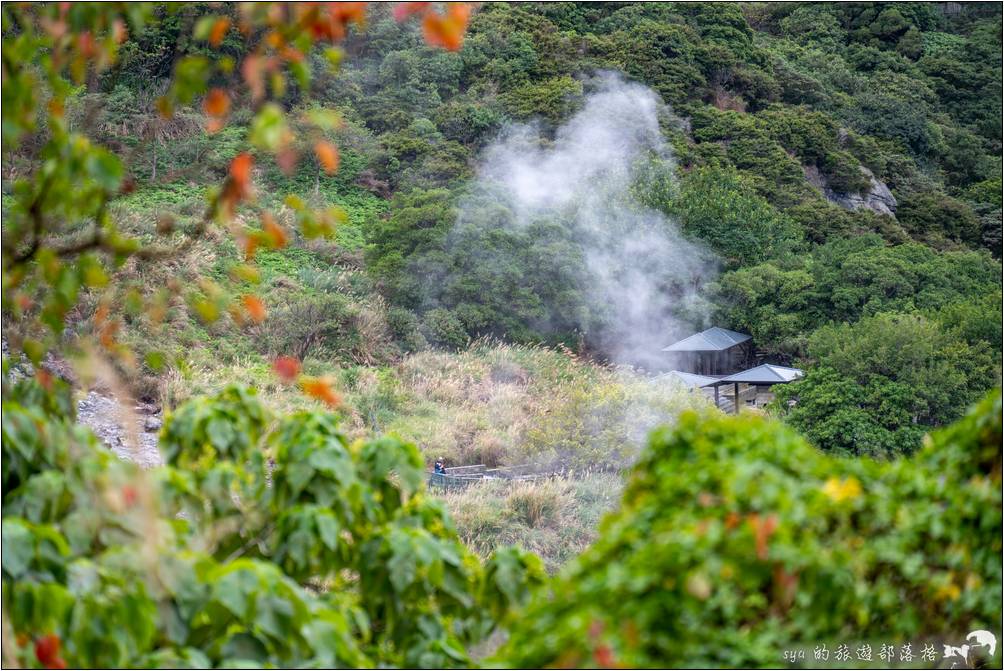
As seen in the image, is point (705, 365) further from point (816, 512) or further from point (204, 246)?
point (816, 512)

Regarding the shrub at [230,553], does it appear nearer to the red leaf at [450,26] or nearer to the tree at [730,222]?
the red leaf at [450,26]

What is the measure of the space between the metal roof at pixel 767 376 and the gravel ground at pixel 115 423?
6.75m

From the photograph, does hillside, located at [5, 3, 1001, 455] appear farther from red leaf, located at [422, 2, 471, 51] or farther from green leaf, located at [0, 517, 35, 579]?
red leaf, located at [422, 2, 471, 51]

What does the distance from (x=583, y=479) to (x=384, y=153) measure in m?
9.28

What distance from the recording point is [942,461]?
231cm

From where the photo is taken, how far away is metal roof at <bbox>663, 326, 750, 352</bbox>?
14297 millimetres

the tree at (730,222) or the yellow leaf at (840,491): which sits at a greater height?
the yellow leaf at (840,491)

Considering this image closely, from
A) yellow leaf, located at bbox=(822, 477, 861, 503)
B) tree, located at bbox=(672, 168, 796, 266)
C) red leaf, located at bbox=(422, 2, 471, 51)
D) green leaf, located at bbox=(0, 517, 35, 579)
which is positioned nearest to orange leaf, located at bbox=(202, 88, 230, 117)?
red leaf, located at bbox=(422, 2, 471, 51)

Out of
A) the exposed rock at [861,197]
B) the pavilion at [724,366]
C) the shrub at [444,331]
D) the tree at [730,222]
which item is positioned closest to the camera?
the pavilion at [724,366]

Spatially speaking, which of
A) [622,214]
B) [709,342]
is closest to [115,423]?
[709,342]

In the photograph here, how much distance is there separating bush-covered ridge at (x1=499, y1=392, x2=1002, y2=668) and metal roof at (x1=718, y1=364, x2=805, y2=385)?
10.8m

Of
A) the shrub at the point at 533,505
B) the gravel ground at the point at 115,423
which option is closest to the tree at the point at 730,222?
the shrub at the point at 533,505

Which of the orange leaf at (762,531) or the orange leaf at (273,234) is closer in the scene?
the orange leaf at (762,531)

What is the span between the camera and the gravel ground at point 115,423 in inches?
381
